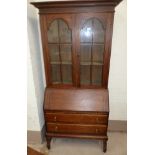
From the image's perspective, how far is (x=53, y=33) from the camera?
244 cm

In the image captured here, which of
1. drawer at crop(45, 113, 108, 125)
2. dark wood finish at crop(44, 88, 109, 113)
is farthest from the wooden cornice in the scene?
drawer at crop(45, 113, 108, 125)

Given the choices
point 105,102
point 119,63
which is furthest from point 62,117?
point 119,63

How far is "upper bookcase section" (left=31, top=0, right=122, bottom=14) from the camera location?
7.15 feet

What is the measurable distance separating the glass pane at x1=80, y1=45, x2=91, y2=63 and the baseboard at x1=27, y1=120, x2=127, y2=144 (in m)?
1.13

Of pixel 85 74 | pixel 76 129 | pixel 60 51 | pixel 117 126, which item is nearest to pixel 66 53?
pixel 60 51

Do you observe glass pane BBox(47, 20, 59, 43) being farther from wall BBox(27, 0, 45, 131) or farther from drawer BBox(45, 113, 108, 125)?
drawer BBox(45, 113, 108, 125)

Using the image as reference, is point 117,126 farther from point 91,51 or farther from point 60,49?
point 60,49

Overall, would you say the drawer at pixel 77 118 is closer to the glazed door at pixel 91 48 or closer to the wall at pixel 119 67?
the glazed door at pixel 91 48

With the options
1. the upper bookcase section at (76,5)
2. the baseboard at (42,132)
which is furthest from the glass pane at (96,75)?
the baseboard at (42,132)

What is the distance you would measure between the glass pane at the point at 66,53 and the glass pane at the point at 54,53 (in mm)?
67

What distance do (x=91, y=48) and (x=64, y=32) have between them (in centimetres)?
39

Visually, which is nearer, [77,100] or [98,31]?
[98,31]
